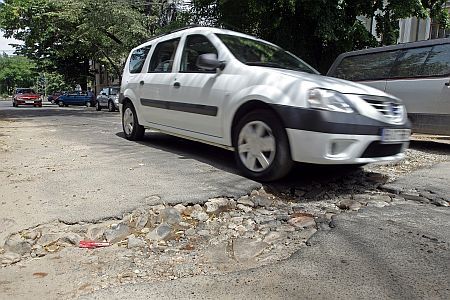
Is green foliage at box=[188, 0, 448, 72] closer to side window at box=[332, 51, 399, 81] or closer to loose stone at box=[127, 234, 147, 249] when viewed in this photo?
side window at box=[332, 51, 399, 81]

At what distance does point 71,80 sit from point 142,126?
4195cm

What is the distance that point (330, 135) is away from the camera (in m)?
3.78

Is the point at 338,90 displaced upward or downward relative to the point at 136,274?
upward

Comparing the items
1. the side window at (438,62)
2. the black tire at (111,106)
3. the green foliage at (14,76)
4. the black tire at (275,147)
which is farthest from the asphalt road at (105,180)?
the green foliage at (14,76)

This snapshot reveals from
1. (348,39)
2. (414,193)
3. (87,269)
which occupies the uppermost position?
(348,39)

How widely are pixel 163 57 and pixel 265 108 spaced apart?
7.89 ft

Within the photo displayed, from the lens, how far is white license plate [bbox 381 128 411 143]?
399 cm

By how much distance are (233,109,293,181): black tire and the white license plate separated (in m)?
0.93

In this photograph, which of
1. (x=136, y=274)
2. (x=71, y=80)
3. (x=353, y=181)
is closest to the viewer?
(x=136, y=274)

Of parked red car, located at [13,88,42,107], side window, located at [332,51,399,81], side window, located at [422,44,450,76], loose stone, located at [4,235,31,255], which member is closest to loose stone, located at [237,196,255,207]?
loose stone, located at [4,235,31,255]

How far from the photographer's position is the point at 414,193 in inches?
162

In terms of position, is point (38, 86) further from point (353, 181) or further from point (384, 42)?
point (353, 181)

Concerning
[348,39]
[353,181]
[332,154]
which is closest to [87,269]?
[332,154]

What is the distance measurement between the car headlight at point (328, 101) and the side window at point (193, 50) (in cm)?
157
